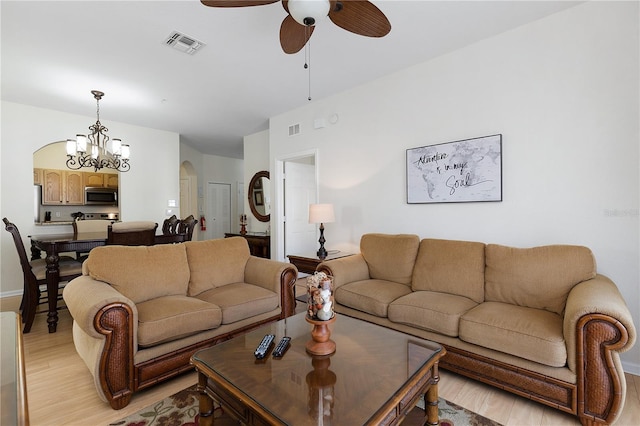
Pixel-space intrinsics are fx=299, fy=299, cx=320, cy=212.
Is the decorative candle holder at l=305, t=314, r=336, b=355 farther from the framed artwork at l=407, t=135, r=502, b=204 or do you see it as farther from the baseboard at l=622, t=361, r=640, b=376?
the baseboard at l=622, t=361, r=640, b=376

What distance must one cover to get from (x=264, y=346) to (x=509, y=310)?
1.66 metres

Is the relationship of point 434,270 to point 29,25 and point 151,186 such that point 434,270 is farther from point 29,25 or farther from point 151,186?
point 151,186

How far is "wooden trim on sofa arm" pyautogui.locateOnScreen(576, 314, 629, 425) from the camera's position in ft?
4.96

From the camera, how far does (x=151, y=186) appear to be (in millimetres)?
5496

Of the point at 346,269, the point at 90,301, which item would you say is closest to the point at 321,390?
the point at 90,301

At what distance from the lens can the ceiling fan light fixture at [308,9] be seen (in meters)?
1.60

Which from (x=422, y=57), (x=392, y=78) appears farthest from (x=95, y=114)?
(x=422, y=57)

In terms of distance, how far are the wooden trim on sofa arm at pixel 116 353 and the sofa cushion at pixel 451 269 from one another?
7.22ft

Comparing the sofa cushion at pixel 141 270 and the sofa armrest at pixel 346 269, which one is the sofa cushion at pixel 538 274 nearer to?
the sofa armrest at pixel 346 269

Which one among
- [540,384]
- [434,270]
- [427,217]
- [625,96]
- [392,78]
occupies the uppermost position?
[392,78]

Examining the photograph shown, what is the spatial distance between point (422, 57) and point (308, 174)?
274 centimetres

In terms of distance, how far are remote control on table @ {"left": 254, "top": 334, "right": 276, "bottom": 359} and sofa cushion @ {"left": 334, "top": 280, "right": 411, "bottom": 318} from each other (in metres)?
1.05

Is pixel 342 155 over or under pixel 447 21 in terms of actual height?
under

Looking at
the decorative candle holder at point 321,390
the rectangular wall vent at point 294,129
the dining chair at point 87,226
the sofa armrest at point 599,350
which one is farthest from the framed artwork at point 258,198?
the sofa armrest at point 599,350
